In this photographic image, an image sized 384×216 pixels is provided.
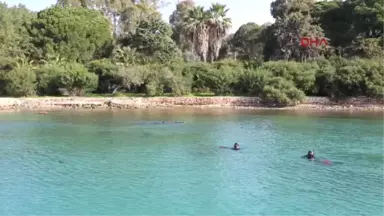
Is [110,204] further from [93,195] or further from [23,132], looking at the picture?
[23,132]

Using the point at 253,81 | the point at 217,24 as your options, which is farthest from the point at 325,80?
the point at 217,24

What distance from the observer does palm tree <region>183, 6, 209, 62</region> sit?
244 feet

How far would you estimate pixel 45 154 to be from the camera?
31.2 metres

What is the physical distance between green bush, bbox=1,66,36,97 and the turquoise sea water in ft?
53.1

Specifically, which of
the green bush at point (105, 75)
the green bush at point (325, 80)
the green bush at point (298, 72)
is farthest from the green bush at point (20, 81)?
the green bush at point (325, 80)

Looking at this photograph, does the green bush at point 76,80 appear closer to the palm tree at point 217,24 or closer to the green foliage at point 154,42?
the green foliage at point 154,42

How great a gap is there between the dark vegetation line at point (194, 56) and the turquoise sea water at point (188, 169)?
1801 cm

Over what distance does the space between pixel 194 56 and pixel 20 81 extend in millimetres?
27984

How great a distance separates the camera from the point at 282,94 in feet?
202

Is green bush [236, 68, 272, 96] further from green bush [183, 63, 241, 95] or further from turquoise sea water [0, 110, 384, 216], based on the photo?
turquoise sea water [0, 110, 384, 216]

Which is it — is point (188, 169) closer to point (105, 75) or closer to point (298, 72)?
point (298, 72)

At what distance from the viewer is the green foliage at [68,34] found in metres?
77.3

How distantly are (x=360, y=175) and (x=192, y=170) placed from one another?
8.71 meters

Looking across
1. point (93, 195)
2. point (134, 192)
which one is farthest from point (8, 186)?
point (134, 192)
